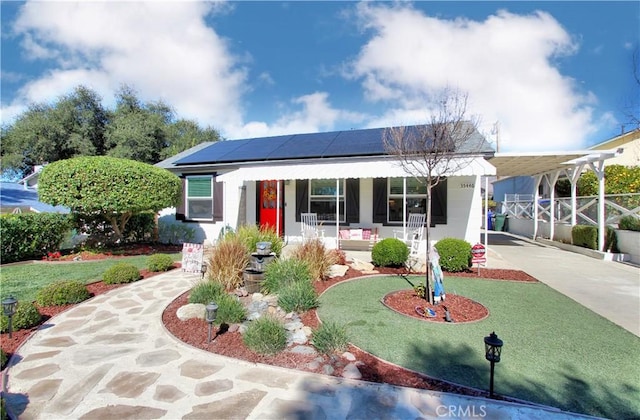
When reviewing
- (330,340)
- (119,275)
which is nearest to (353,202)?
(119,275)

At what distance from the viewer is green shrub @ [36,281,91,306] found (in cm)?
570

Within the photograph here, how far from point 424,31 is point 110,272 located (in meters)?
11.4

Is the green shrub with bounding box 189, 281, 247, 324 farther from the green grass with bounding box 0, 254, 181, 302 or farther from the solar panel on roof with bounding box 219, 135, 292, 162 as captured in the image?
the solar panel on roof with bounding box 219, 135, 292, 162

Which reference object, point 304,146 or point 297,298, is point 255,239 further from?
point 304,146

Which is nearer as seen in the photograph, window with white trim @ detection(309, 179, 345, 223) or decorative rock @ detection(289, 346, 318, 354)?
decorative rock @ detection(289, 346, 318, 354)

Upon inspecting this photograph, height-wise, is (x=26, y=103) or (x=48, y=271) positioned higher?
(x=26, y=103)

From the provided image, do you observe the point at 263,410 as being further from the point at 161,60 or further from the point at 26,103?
the point at 26,103

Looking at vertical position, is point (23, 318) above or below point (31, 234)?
below

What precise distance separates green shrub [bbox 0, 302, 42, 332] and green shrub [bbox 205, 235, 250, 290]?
281cm

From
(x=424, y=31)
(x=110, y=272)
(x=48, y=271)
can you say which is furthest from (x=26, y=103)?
(x=424, y=31)

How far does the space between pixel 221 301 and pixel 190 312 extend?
1.94 feet

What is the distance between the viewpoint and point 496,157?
11.1 m

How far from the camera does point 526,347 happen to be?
168 inches

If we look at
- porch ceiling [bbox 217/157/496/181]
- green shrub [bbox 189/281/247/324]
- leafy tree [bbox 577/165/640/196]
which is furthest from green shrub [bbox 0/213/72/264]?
leafy tree [bbox 577/165/640/196]
